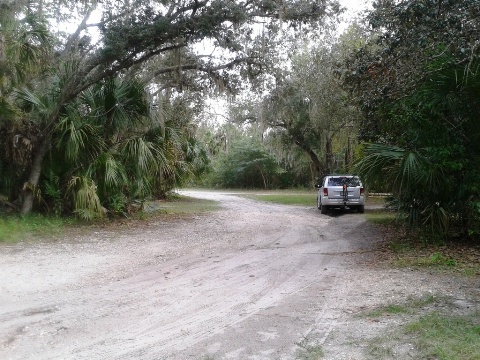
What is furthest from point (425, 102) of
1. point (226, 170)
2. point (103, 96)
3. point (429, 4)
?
point (226, 170)

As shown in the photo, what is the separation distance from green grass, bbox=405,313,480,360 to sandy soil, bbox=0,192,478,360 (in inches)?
8.7

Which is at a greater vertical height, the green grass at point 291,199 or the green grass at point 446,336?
the green grass at point 291,199

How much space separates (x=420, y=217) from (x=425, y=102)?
2614 mm

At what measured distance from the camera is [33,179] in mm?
13195

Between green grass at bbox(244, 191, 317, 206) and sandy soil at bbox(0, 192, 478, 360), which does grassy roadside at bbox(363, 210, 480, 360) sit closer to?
sandy soil at bbox(0, 192, 478, 360)

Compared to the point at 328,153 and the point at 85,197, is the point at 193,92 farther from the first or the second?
the point at 328,153

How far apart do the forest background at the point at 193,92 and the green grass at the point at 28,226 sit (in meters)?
0.63

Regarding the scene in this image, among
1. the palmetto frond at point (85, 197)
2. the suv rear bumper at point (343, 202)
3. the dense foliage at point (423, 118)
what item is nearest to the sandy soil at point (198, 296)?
the palmetto frond at point (85, 197)

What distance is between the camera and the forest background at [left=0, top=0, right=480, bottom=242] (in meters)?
9.20

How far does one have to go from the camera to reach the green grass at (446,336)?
14.6 feet

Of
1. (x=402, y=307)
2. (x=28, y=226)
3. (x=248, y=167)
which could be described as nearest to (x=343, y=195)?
(x=28, y=226)

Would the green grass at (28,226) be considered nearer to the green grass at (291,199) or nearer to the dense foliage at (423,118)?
the dense foliage at (423,118)

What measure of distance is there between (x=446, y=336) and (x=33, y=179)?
1163 cm

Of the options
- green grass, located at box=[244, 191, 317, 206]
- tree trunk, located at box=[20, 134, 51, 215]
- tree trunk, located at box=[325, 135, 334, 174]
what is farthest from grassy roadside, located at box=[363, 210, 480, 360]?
tree trunk, located at box=[325, 135, 334, 174]
